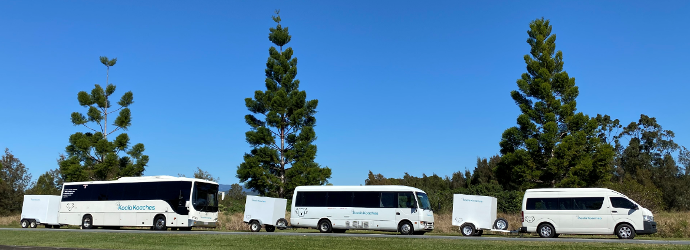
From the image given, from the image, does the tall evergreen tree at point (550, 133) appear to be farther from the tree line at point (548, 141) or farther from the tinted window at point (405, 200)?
the tinted window at point (405, 200)

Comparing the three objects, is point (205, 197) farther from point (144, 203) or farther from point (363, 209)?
point (363, 209)

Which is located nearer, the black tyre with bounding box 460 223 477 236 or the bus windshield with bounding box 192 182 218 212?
the black tyre with bounding box 460 223 477 236

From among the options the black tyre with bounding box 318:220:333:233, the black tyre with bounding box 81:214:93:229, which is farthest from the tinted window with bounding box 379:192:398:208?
the black tyre with bounding box 81:214:93:229

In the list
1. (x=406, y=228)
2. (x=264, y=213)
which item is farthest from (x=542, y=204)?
(x=264, y=213)

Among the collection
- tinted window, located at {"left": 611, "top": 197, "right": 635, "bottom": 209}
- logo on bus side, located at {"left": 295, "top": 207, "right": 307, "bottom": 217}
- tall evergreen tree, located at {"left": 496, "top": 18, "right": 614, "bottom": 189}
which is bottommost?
logo on bus side, located at {"left": 295, "top": 207, "right": 307, "bottom": 217}

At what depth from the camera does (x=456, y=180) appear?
69188 millimetres

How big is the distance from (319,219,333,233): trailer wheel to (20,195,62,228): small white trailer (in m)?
18.0

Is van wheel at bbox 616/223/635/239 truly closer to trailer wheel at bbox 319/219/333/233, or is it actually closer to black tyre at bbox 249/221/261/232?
trailer wheel at bbox 319/219/333/233

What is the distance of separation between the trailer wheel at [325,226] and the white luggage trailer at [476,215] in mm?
5970

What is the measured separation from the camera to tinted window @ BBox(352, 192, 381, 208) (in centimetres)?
2653

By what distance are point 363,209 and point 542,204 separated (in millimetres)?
7984

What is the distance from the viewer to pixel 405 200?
2602 cm

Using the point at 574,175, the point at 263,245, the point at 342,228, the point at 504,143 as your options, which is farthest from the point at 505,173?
the point at 263,245

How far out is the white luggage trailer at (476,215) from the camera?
24.6 m
